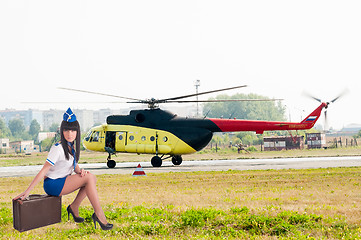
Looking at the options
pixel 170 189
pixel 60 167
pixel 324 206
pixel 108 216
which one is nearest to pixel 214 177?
pixel 170 189

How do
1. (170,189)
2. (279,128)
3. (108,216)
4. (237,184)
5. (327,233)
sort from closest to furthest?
(327,233) < (108,216) < (170,189) < (237,184) < (279,128)

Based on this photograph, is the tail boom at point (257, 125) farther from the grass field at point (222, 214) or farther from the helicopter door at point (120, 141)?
the grass field at point (222, 214)

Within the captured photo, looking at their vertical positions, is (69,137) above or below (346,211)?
above

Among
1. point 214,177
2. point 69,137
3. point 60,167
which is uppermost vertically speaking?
point 69,137

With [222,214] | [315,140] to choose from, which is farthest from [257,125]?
[315,140]

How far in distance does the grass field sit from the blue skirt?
1916 mm

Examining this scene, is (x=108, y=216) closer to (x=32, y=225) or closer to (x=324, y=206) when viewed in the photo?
(x=32, y=225)

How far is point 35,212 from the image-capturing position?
6.84m

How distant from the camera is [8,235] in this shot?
9078 millimetres

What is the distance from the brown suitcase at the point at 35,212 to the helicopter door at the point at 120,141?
993 inches

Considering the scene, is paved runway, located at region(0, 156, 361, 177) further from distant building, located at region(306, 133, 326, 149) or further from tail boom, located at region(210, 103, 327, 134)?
distant building, located at region(306, 133, 326, 149)

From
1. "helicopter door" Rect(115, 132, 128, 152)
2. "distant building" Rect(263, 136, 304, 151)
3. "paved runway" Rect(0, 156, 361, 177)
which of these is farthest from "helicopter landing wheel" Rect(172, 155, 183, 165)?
"distant building" Rect(263, 136, 304, 151)

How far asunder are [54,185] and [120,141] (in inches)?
1004

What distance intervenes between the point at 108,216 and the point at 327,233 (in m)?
4.57
